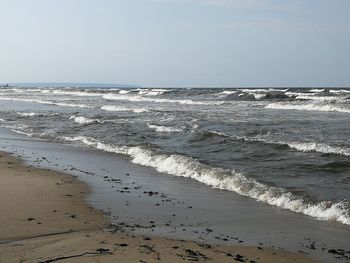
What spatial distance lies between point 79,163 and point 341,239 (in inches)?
305

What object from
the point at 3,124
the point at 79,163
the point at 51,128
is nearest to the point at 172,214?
the point at 79,163

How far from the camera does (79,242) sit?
5211 millimetres

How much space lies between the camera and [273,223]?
6.43 meters

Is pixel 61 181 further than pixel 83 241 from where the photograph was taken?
Yes

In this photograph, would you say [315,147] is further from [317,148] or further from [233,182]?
[233,182]

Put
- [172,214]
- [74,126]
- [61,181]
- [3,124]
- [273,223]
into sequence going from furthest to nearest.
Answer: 1. [3,124]
2. [74,126]
3. [61,181]
4. [172,214]
5. [273,223]

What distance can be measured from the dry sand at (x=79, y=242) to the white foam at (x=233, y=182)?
1.93 metres

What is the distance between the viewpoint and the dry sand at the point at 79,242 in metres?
4.80

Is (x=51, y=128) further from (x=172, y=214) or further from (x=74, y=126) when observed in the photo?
(x=172, y=214)

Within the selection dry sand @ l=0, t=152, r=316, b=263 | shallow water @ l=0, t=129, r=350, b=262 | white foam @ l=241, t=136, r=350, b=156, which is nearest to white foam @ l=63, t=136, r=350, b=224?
shallow water @ l=0, t=129, r=350, b=262

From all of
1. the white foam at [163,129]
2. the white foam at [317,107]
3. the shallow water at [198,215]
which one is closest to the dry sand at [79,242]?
the shallow water at [198,215]

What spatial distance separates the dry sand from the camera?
4.80m

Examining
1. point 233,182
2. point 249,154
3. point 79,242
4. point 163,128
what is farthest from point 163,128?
point 79,242

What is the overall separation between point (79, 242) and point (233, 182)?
429cm
